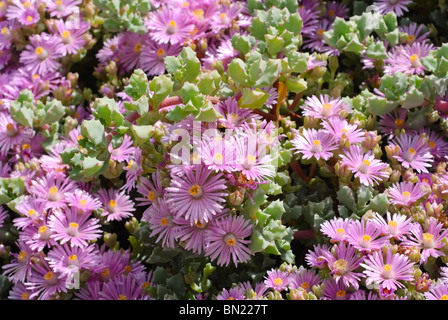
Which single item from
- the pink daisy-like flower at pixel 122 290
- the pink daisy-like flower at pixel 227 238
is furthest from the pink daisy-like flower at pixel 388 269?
the pink daisy-like flower at pixel 122 290

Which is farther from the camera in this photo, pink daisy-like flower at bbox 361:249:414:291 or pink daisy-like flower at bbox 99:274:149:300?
pink daisy-like flower at bbox 99:274:149:300

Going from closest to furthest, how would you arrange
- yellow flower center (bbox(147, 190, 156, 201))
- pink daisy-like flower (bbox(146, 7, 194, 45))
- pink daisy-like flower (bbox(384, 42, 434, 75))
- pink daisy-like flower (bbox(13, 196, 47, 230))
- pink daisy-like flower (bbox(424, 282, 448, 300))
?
pink daisy-like flower (bbox(424, 282, 448, 300)), yellow flower center (bbox(147, 190, 156, 201)), pink daisy-like flower (bbox(13, 196, 47, 230)), pink daisy-like flower (bbox(384, 42, 434, 75)), pink daisy-like flower (bbox(146, 7, 194, 45))

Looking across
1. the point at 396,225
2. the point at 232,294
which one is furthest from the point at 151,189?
the point at 396,225

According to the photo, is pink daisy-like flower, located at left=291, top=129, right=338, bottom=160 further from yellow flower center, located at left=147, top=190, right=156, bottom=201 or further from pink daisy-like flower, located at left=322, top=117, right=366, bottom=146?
yellow flower center, located at left=147, top=190, right=156, bottom=201

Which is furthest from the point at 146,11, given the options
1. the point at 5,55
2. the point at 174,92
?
the point at 174,92

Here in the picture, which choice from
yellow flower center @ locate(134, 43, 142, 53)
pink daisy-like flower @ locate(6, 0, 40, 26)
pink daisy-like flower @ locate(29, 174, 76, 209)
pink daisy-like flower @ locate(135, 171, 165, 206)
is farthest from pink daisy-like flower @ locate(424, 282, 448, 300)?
pink daisy-like flower @ locate(6, 0, 40, 26)

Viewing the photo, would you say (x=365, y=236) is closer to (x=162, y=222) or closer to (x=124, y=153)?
(x=162, y=222)

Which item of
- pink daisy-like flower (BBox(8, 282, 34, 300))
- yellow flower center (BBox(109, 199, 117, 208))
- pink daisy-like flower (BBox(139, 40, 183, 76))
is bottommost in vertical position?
pink daisy-like flower (BBox(8, 282, 34, 300))
